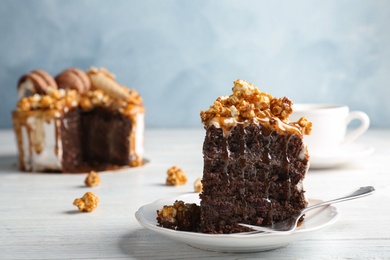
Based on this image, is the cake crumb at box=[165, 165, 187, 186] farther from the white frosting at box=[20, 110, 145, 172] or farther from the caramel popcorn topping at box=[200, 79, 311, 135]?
the caramel popcorn topping at box=[200, 79, 311, 135]

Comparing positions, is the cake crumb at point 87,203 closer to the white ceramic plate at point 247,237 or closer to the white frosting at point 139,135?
the white ceramic plate at point 247,237

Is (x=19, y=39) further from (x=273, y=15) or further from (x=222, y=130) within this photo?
(x=222, y=130)

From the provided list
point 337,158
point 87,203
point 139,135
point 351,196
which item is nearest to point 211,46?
point 139,135

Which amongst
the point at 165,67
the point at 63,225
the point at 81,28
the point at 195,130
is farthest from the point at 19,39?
the point at 63,225

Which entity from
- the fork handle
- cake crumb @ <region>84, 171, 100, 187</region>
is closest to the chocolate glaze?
cake crumb @ <region>84, 171, 100, 187</region>

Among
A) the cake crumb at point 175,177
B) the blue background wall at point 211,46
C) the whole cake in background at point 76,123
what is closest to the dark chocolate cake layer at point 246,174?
the cake crumb at point 175,177

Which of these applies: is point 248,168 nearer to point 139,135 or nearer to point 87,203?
point 87,203
